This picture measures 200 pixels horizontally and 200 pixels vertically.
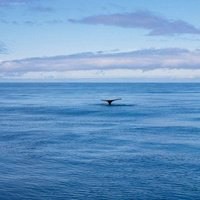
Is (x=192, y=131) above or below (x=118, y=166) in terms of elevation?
below

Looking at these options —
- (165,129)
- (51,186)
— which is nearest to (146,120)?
(165,129)

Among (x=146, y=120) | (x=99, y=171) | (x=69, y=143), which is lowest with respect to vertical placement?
(x=146, y=120)

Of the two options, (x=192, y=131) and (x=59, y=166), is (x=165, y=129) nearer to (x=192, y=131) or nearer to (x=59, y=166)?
(x=192, y=131)

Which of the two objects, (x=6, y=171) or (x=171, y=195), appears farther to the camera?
(x=6, y=171)

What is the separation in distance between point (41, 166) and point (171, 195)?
642 inches

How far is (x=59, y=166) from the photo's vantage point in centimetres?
4684

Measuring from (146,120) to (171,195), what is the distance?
2207 inches

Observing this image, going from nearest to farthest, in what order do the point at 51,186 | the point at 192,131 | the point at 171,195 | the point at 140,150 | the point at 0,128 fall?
the point at 171,195
the point at 51,186
the point at 140,150
the point at 192,131
the point at 0,128

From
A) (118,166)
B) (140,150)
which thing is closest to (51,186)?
(118,166)

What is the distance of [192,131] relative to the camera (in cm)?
7325

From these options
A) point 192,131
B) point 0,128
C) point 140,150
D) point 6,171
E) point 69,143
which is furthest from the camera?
point 0,128

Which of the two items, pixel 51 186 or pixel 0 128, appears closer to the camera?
pixel 51 186

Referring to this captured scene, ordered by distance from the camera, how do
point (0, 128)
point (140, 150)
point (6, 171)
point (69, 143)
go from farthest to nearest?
point (0, 128) < point (69, 143) < point (140, 150) < point (6, 171)

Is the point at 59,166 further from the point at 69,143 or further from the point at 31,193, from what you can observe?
the point at 69,143
